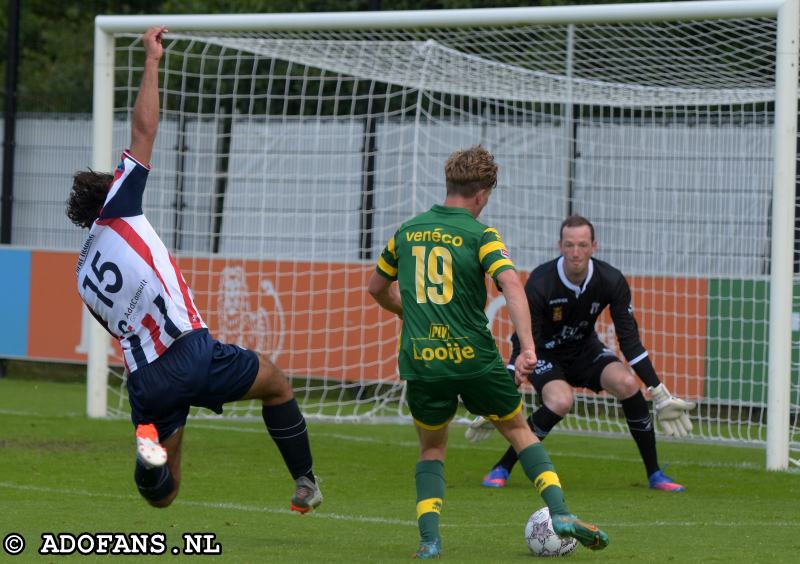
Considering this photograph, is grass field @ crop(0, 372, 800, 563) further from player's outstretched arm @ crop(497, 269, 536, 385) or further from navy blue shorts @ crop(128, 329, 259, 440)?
player's outstretched arm @ crop(497, 269, 536, 385)

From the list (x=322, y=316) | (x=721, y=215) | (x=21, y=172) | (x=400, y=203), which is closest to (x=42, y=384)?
(x=21, y=172)

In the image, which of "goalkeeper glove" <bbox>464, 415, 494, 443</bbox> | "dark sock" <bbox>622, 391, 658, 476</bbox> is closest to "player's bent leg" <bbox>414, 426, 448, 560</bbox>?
"goalkeeper glove" <bbox>464, 415, 494, 443</bbox>

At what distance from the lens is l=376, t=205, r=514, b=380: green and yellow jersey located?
6.82 meters

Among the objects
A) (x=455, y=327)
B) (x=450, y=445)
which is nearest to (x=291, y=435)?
(x=455, y=327)

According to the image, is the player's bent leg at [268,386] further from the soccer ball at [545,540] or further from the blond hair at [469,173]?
the soccer ball at [545,540]

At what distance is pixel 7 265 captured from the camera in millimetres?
17500

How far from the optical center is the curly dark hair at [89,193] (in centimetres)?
702

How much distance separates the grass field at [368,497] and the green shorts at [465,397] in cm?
68

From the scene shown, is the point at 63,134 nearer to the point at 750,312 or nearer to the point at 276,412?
the point at 750,312

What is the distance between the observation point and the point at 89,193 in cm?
702

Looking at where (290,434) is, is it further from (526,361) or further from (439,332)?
(526,361)

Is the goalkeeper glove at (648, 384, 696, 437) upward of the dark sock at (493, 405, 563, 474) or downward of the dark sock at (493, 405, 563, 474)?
upward

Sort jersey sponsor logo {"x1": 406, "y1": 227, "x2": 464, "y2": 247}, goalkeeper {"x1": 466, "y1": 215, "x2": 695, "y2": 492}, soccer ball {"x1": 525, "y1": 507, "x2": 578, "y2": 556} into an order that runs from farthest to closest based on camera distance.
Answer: goalkeeper {"x1": 466, "y1": 215, "x2": 695, "y2": 492} → soccer ball {"x1": 525, "y1": 507, "x2": 578, "y2": 556} → jersey sponsor logo {"x1": 406, "y1": 227, "x2": 464, "y2": 247}

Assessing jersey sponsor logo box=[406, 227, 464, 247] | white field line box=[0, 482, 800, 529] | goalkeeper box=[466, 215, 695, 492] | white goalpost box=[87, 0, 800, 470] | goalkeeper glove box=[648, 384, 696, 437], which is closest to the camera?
jersey sponsor logo box=[406, 227, 464, 247]
